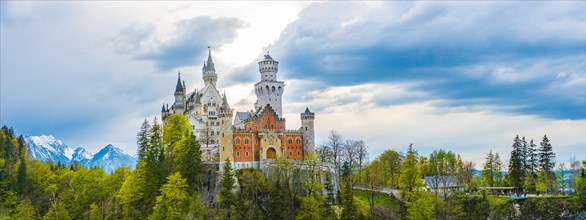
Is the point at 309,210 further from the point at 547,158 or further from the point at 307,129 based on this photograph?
the point at 547,158

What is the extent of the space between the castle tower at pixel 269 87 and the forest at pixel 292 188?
10.2 meters

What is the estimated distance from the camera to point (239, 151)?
75.8m

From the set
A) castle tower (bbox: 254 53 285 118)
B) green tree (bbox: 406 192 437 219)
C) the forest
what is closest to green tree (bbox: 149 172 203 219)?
the forest

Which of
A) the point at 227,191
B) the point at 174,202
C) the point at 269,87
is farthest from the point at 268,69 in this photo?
the point at 174,202

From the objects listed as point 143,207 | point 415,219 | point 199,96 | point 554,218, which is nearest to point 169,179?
point 143,207

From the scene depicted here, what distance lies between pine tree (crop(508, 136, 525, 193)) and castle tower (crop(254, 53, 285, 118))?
3278 cm

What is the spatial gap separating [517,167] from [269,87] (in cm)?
3615

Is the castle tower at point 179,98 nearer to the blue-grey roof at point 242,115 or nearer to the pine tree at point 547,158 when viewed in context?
the blue-grey roof at point 242,115

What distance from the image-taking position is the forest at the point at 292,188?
65750 millimetres

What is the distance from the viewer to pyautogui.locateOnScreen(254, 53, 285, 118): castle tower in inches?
3555

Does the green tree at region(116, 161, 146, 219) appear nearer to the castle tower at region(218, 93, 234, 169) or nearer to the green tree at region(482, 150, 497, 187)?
the castle tower at region(218, 93, 234, 169)

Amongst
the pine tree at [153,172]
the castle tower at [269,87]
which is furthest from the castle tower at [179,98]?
the pine tree at [153,172]

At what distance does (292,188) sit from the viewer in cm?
7181

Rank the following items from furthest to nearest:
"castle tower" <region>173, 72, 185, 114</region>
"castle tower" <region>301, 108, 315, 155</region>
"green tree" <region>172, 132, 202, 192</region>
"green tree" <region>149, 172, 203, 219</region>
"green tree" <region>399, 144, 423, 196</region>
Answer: "castle tower" <region>173, 72, 185, 114</region> < "castle tower" <region>301, 108, 315, 155</region> < "green tree" <region>399, 144, 423, 196</region> < "green tree" <region>172, 132, 202, 192</region> < "green tree" <region>149, 172, 203, 219</region>
